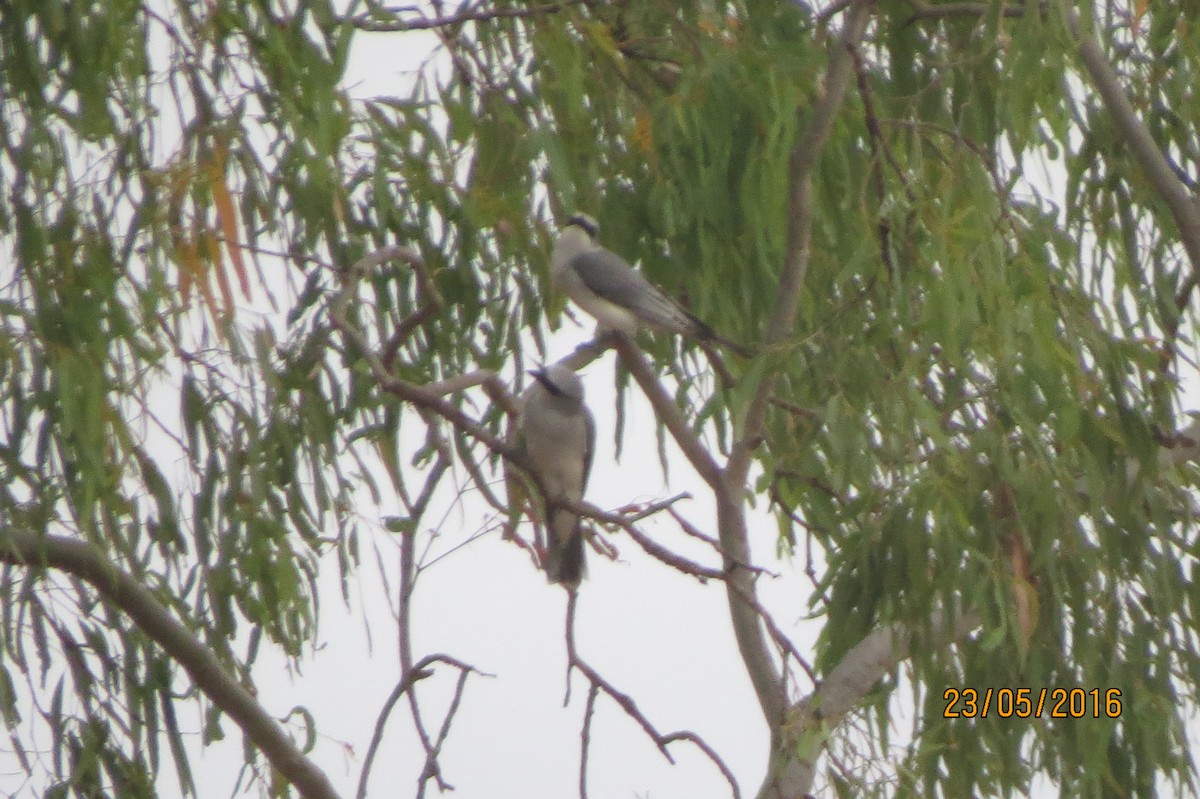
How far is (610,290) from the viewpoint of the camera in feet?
12.4

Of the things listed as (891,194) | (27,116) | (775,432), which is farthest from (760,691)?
(27,116)

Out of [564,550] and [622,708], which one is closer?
[622,708]

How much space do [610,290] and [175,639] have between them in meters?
1.37

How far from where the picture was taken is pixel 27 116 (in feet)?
8.75

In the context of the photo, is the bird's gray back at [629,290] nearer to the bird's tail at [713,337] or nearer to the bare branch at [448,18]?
the bird's tail at [713,337]

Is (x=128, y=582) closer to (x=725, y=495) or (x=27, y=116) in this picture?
(x=27, y=116)

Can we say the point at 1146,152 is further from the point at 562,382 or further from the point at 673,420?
the point at 562,382

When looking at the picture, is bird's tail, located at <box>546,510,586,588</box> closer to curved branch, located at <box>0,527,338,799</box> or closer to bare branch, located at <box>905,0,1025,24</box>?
curved branch, located at <box>0,527,338,799</box>

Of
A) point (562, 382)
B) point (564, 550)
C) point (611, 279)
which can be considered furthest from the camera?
point (562, 382)

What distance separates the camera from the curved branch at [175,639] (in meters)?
2.66

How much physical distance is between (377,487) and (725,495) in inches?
23.3

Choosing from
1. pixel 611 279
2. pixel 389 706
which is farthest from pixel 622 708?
pixel 611 279
